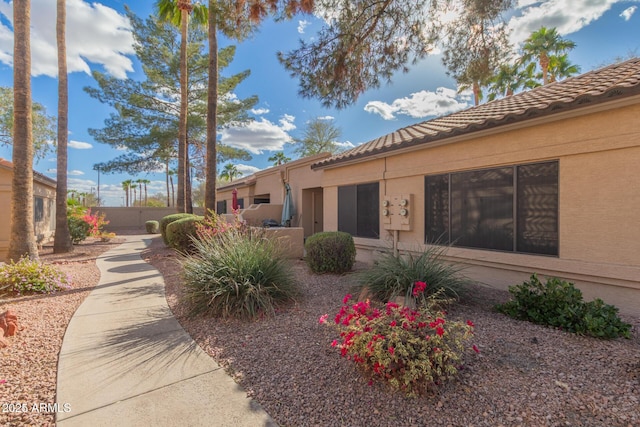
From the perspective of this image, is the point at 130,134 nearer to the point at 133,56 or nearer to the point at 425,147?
the point at 133,56

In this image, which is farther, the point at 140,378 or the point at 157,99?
the point at 157,99

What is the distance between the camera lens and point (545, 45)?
20.7m

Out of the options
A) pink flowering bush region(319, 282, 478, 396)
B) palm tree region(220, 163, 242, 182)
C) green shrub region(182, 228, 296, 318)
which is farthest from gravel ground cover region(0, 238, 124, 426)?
palm tree region(220, 163, 242, 182)

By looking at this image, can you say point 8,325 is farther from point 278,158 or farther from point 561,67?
point 278,158

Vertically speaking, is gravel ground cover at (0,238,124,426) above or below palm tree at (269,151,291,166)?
below

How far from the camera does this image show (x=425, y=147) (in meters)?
7.47

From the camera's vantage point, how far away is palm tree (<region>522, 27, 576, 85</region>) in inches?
798

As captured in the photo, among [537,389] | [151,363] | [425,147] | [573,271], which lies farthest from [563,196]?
[151,363]

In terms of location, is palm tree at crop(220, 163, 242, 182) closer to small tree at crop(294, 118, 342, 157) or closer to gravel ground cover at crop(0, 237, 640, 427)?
small tree at crop(294, 118, 342, 157)

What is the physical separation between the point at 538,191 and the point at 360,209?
192 inches

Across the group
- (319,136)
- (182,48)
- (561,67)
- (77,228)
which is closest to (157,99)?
(182,48)

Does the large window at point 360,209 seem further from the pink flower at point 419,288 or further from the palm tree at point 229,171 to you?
the palm tree at point 229,171

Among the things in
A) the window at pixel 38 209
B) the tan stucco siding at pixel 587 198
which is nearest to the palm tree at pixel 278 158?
the window at pixel 38 209

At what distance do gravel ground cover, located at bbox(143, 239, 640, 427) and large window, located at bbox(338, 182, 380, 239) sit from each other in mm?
4784
